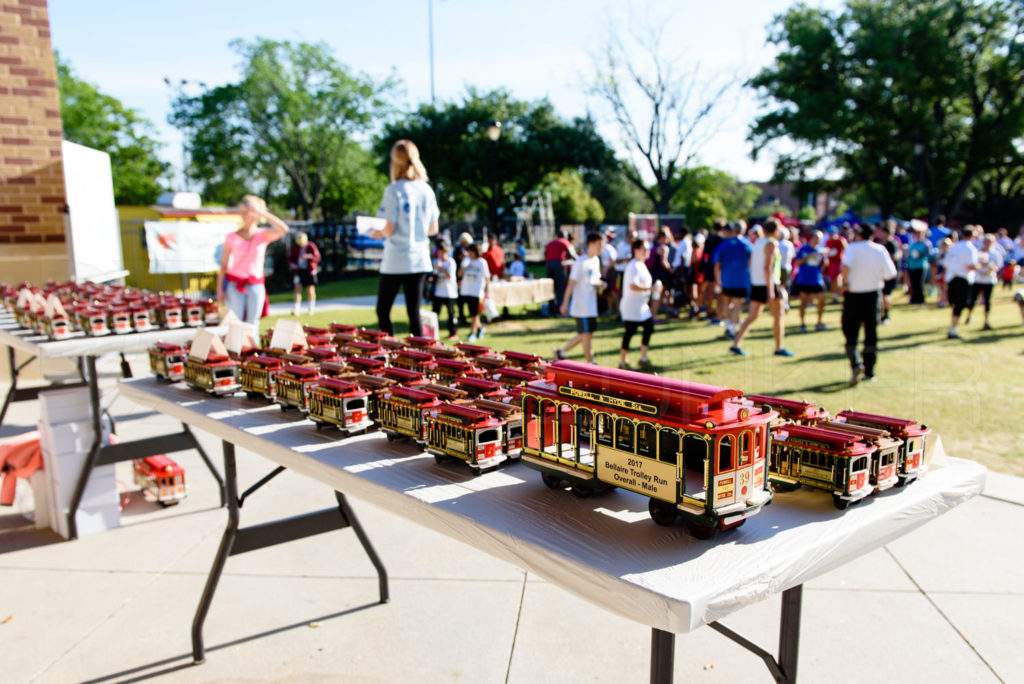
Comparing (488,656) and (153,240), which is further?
(153,240)

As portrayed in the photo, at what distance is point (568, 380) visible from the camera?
2111mm

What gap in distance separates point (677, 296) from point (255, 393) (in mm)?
13908

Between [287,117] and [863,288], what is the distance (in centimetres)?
4988

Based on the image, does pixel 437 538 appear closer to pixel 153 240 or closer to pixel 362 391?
pixel 362 391

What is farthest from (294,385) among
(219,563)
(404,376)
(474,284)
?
(474,284)

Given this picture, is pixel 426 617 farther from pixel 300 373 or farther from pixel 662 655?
pixel 662 655

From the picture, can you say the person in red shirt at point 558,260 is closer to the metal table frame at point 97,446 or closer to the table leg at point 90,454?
the metal table frame at point 97,446

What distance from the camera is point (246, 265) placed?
6258mm

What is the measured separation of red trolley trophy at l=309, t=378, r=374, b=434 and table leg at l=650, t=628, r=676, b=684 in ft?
4.50

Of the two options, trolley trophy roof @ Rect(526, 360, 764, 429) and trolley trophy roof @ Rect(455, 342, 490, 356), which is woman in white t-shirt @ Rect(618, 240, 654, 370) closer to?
trolley trophy roof @ Rect(455, 342, 490, 356)

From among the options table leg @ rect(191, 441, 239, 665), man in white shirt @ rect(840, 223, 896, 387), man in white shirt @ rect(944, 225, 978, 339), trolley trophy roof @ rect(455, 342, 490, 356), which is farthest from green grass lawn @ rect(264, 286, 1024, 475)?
table leg @ rect(191, 441, 239, 665)

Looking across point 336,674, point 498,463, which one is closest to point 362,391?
point 498,463

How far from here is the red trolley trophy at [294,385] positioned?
2867 millimetres

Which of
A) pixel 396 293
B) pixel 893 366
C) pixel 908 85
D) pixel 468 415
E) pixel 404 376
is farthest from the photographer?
pixel 908 85
